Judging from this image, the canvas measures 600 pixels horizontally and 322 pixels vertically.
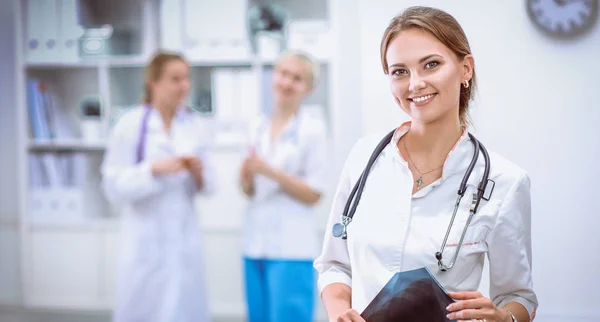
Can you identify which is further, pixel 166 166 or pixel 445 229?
pixel 166 166

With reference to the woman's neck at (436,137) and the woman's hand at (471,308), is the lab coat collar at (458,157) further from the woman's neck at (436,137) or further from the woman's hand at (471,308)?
the woman's hand at (471,308)

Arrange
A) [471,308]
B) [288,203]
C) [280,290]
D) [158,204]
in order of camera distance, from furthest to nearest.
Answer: [158,204] < [288,203] < [280,290] < [471,308]

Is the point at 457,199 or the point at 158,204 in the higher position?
the point at 457,199

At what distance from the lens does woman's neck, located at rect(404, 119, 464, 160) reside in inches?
44.4

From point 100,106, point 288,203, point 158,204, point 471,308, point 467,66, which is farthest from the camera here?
point 100,106

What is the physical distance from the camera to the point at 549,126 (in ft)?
5.00

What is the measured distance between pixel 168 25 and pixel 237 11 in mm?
409

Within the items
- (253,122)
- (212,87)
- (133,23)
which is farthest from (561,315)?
(133,23)

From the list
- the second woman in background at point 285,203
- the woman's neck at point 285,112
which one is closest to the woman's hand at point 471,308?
the second woman in background at point 285,203

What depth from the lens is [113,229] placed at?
3869 mm

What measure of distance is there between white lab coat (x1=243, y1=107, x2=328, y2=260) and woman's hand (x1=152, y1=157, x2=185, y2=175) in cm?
34

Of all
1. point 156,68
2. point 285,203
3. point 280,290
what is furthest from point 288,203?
point 156,68

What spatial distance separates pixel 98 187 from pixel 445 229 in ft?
10.6

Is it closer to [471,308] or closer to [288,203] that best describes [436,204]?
[471,308]
